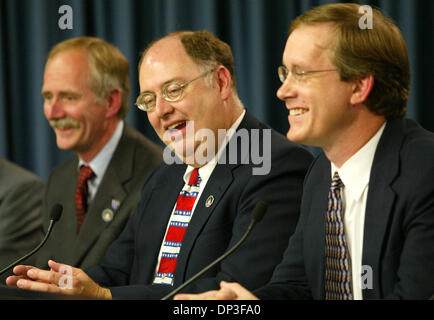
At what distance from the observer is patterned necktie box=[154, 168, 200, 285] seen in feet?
8.53

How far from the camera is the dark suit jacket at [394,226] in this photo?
1864 millimetres

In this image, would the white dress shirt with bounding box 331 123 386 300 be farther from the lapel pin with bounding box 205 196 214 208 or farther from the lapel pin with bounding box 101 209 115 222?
the lapel pin with bounding box 101 209 115 222

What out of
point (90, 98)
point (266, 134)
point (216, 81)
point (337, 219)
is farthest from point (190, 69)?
point (90, 98)


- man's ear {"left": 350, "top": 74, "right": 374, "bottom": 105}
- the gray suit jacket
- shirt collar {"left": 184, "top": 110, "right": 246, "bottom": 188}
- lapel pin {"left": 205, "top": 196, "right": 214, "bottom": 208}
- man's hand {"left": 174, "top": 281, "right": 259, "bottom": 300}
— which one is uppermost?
man's ear {"left": 350, "top": 74, "right": 374, "bottom": 105}

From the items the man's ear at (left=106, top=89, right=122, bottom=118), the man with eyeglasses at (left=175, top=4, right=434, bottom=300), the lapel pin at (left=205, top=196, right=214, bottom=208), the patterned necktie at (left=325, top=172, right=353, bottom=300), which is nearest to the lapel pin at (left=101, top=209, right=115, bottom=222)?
the man's ear at (left=106, top=89, right=122, bottom=118)

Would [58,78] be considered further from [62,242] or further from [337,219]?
[337,219]

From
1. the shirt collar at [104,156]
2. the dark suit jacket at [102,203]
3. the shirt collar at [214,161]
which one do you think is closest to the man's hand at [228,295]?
the shirt collar at [214,161]

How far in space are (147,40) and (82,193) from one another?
1135mm

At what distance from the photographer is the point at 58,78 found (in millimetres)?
3777

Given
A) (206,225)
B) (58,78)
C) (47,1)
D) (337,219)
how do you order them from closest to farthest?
(337,219) → (206,225) → (58,78) → (47,1)

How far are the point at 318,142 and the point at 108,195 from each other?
1498 mm

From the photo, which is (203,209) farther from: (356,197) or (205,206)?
(356,197)

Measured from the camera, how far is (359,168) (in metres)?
2.10

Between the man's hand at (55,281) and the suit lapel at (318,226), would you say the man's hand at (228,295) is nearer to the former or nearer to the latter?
the suit lapel at (318,226)
